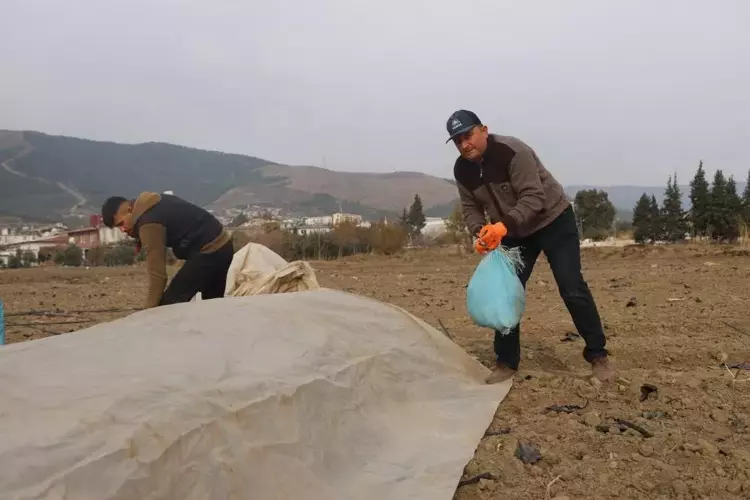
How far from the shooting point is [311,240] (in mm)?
24953

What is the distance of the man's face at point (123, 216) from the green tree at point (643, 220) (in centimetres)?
3406

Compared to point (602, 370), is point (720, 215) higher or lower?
higher

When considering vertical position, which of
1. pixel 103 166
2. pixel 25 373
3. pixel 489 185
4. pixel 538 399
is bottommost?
pixel 538 399

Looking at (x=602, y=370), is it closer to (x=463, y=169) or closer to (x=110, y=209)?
(x=463, y=169)

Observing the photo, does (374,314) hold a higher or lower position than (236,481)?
higher

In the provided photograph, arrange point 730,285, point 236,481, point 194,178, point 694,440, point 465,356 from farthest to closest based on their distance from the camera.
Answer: point 194,178 < point 730,285 < point 465,356 < point 694,440 < point 236,481

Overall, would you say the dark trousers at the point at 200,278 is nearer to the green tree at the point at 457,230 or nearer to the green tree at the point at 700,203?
the green tree at the point at 457,230

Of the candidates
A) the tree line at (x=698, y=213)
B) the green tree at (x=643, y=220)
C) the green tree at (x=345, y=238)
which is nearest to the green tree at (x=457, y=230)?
the green tree at (x=345, y=238)

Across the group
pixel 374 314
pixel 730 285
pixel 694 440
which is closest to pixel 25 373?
pixel 374 314

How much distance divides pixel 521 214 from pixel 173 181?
397 ft

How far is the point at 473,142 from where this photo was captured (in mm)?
3471

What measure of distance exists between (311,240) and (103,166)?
359ft

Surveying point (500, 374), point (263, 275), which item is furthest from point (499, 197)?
point (263, 275)

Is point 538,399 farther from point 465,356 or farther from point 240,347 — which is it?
point 240,347
